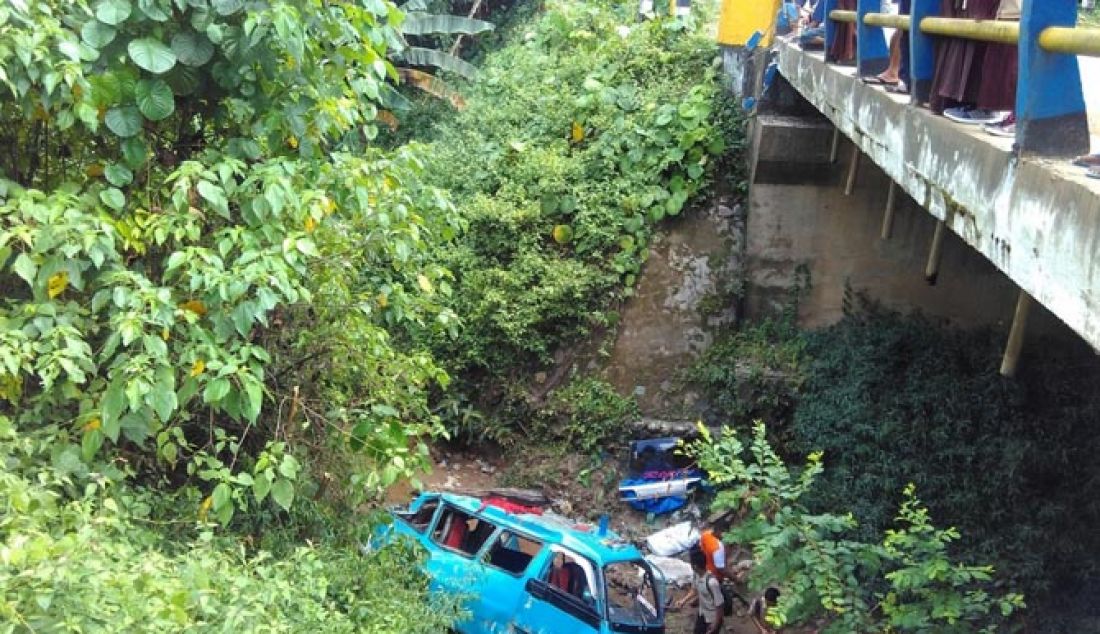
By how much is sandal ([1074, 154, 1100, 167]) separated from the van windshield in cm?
489

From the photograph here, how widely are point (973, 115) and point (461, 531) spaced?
522cm

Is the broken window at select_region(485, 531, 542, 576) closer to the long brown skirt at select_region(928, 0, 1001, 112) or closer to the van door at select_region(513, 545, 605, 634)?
the van door at select_region(513, 545, 605, 634)

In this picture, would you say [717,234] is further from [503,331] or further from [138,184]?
[138,184]

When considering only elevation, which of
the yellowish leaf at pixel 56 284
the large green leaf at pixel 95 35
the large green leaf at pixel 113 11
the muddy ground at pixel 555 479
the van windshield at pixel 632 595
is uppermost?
the large green leaf at pixel 113 11

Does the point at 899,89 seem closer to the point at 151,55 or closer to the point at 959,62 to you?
the point at 959,62

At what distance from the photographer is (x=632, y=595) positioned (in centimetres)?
758

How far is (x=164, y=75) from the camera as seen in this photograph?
4902 mm

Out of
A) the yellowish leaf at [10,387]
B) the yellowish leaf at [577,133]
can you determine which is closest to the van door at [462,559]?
the yellowish leaf at [10,387]

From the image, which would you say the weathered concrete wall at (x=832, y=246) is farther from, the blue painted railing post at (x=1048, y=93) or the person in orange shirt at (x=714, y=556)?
the blue painted railing post at (x=1048, y=93)

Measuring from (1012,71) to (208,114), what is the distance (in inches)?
155

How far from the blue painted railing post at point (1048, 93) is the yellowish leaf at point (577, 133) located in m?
9.44

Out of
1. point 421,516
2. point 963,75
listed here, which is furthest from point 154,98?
point 421,516

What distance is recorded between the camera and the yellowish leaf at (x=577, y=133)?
12.4 m

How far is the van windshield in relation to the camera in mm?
7137
